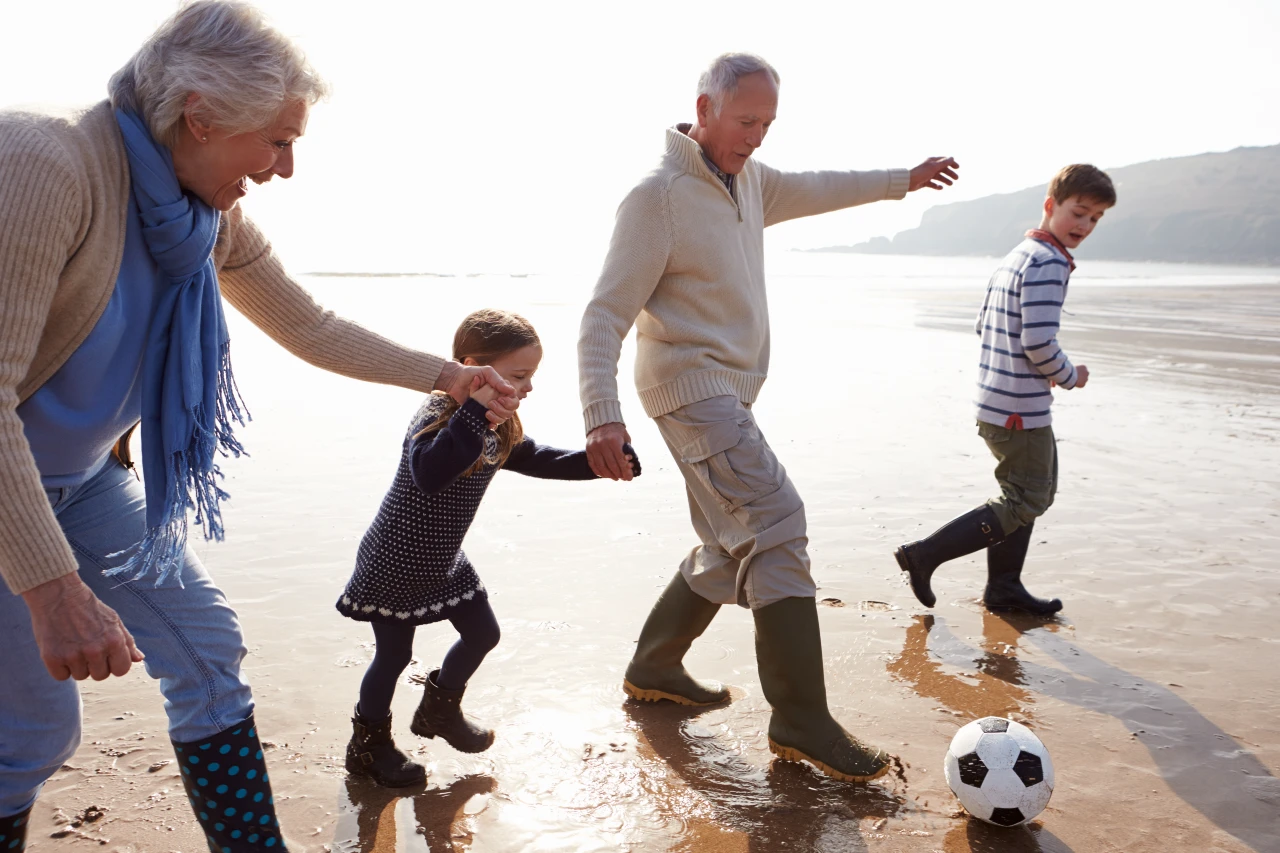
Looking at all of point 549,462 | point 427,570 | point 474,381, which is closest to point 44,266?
point 474,381

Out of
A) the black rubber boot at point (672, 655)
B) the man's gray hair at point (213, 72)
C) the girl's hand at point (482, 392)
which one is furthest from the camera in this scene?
the black rubber boot at point (672, 655)

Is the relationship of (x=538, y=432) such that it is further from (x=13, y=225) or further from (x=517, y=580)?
(x=13, y=225)

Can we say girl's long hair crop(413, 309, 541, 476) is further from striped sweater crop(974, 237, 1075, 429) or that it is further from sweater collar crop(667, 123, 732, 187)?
striped sweater crop(974, 237, 1075, 429)

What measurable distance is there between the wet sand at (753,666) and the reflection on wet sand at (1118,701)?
0.04ft

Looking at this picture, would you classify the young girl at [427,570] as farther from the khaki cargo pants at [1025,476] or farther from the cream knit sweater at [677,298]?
the khaki cargo pants at [1025,476]

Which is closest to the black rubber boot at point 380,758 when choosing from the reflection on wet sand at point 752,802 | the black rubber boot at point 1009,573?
the reflection on wet sand at point 752,802

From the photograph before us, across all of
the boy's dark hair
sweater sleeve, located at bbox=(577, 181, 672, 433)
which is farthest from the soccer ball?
the boy's dark hair

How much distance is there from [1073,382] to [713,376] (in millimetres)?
2258

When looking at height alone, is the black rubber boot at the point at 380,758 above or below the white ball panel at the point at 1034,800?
above

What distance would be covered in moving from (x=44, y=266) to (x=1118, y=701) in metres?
3.78

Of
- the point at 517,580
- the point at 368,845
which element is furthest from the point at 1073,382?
the point at 368,845

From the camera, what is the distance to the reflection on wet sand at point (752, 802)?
293 centimetres

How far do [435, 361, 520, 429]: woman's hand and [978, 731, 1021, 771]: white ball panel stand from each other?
1.70m

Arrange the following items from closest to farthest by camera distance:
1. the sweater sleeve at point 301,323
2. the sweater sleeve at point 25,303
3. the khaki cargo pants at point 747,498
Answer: the sweater sleeve at point 25,303 → the sweater sleeve at point 301,323 → the khaki cargo pants at point 747,498
